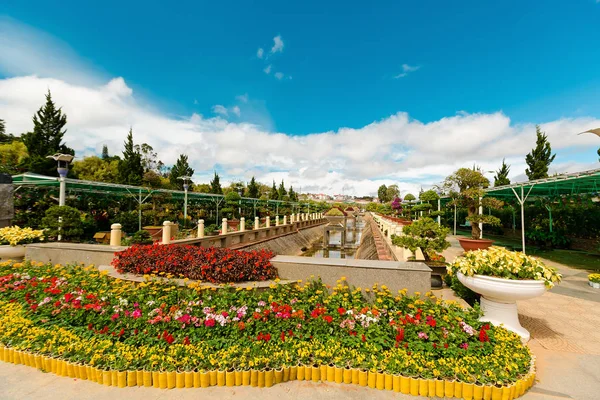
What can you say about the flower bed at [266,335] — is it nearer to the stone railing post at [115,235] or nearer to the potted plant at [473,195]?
the stone railing post at [115,235]

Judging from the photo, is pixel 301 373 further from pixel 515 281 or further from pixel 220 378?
pixel 515 281

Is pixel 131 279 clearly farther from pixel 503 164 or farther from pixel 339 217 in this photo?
pixel 503 164

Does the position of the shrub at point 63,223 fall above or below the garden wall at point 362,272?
above

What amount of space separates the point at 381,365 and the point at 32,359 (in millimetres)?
3926

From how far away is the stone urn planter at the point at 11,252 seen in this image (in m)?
6.14

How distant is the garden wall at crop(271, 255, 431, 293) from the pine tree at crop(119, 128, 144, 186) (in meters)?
28.5

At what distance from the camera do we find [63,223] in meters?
7.06

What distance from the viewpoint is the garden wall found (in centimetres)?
371

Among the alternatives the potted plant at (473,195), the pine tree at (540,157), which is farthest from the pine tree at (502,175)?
the potted plant at (473,195)

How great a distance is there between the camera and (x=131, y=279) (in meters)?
4.48

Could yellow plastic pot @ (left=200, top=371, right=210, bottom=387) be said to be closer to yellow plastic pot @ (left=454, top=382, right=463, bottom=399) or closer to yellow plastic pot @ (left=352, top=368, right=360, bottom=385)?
yellow plastic pot @ (left=352, top=368, right=360, bottom=385)

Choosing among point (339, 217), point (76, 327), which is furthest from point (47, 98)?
point (76, 327)

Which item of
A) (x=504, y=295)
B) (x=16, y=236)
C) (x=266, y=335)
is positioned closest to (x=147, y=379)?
(x=266, y=335)

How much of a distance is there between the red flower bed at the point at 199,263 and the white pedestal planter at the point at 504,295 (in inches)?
120
